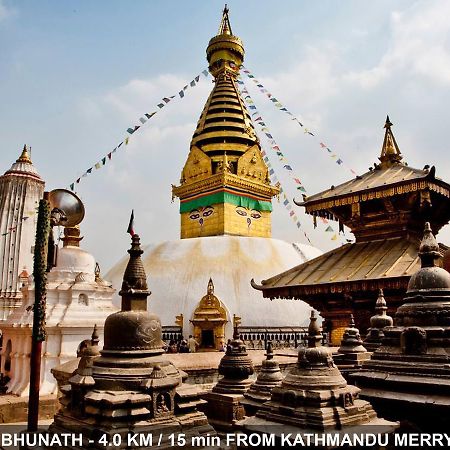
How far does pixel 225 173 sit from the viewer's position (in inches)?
1046

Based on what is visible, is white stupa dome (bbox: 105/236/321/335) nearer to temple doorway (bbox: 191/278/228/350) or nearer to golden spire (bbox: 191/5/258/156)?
temple doorway (bbox: 191/278/228/350)

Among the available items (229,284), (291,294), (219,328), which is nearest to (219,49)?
(229,284)

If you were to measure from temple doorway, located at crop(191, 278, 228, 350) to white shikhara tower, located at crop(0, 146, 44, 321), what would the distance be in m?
8.42

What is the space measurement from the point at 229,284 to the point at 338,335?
11086 millimetres

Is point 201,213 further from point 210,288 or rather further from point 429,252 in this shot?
point 429,252

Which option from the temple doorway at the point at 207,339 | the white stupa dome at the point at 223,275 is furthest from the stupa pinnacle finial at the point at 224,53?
the temple doorway at the point at 207,339

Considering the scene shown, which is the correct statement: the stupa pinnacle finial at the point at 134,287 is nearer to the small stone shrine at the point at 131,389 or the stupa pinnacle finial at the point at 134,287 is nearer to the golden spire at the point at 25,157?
the small stone shrine at the point at 131,389

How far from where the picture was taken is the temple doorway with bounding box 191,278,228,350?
19844 millimetres

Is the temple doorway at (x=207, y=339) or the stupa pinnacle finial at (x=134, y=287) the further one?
the temple doorway at (x=207, y=339)

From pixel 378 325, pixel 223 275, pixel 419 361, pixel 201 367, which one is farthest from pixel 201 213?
pixel 419 361

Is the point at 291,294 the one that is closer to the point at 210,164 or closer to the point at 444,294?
the point at 444,294

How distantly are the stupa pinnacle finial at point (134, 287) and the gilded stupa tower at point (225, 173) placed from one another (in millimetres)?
20884

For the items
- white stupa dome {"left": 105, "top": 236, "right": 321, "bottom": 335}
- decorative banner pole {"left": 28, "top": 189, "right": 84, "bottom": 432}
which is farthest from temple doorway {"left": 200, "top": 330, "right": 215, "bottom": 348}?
decorative banner pole {"left": 28, "top": 189, "right": 84, "bottom": 432}

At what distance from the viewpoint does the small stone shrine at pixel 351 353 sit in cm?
683
